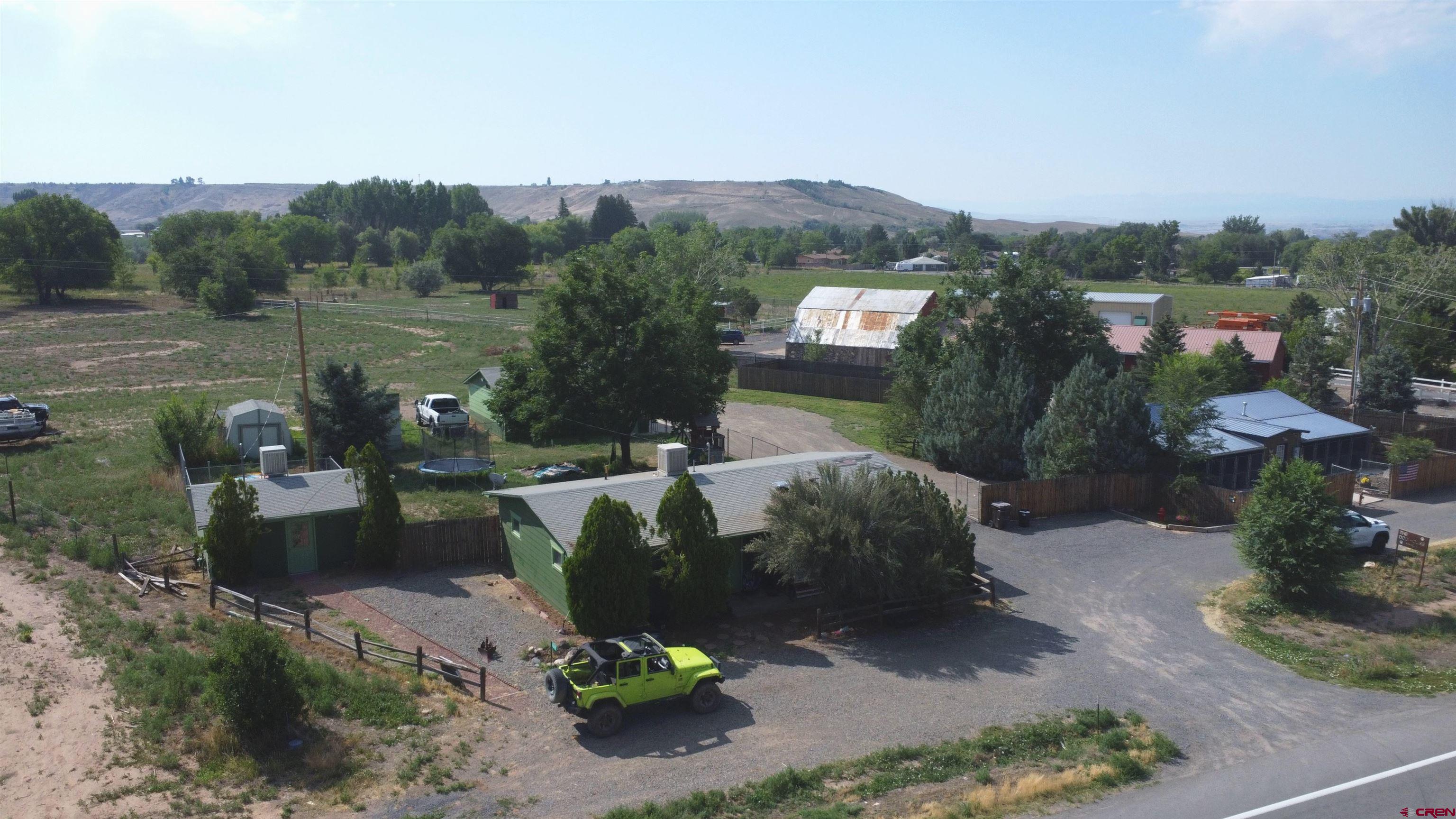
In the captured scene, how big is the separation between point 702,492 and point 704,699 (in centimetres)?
826

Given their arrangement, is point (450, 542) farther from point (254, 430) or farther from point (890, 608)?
point (254, 430)

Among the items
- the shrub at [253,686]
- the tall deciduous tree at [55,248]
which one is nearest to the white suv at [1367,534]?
the shrub at [253,686]

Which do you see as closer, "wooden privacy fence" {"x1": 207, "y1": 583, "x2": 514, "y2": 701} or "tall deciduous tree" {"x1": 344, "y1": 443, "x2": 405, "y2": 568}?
"wooden privacy fence" {"x1": 207, "y1": 583, "x2": 514, "y2": 701}

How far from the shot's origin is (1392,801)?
1619 centimetres

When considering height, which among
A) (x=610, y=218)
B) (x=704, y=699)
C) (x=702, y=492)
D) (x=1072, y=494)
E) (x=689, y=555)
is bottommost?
(x=704, y=699)

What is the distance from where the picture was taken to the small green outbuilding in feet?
87.6

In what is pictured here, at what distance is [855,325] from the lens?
63.1 metres

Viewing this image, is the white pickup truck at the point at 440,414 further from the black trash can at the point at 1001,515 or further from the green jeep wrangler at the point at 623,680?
the green jeep wrangler at the point at 623,680

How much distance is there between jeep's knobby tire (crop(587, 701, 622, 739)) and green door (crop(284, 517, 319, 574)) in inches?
487

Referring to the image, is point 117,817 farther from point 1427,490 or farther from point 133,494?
point 1427,490

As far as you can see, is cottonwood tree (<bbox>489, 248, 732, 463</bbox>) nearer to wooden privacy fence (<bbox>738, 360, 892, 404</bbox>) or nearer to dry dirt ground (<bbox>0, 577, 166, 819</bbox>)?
dry dirt ground (<bbox>0, 577, 166, 819</bbox>)

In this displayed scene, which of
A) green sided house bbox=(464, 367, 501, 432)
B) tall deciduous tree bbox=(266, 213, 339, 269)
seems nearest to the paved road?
green sided house bbox=(464, 367, 501, 432)

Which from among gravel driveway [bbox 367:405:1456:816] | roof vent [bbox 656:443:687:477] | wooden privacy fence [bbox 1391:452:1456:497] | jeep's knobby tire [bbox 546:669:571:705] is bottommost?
gravel driveway [bbox 367:405:1456:816]

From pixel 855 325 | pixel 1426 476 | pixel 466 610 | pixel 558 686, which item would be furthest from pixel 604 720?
pixel 855 325
